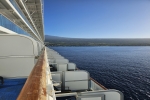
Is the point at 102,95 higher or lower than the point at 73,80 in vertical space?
higher

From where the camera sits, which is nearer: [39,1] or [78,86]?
[78,86]

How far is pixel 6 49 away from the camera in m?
6.75

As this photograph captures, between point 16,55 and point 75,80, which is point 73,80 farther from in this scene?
point 16,55

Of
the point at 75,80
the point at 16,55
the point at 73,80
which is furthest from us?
the point at 75,80

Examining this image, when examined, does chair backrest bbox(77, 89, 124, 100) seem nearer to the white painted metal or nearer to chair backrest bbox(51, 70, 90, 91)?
the white painted metal

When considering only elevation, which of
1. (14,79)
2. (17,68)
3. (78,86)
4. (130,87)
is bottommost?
(130,87)

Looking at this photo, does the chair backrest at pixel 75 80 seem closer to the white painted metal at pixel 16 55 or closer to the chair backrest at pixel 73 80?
the chair backrest at pixel 73 80

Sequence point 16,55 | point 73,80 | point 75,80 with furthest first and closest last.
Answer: point 75,80 → point 73,80 → point 16,55

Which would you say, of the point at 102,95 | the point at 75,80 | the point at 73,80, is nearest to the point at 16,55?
the point at 102,95

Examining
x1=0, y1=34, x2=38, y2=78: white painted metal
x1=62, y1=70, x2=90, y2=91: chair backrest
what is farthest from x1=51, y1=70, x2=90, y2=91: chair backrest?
x1=0, y1=34, x2=38, y2=78: white painted metal

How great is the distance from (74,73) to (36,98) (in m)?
10.8

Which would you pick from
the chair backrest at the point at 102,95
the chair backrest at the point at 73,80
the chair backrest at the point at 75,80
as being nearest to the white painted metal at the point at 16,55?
the chair backrest at the point at 102,95

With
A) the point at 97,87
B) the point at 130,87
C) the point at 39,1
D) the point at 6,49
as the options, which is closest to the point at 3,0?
the point at 6,49

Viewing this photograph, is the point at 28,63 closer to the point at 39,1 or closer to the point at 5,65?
the point at 5,65
